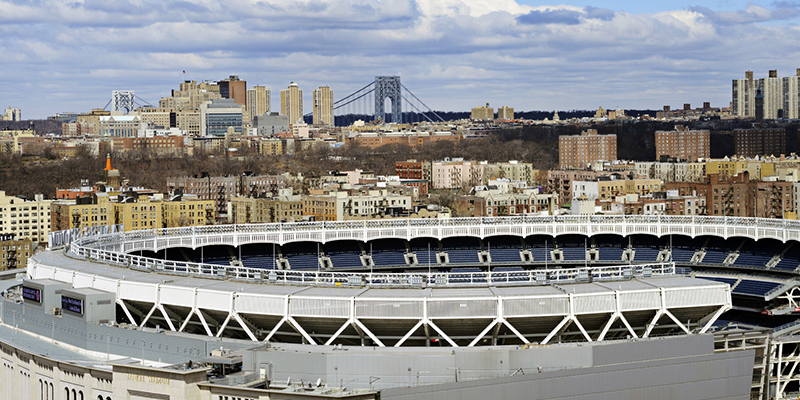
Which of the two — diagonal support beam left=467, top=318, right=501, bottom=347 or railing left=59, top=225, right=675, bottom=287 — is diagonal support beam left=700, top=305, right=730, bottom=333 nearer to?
railing left=59, top=225, right=675, bottom=287

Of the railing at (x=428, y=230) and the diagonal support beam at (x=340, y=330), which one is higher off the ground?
the railing at (x=428, y=230)

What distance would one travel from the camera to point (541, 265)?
245ft

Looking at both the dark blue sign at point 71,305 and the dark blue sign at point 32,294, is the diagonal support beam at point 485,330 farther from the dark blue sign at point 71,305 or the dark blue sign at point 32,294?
the dark blue sign at point 32,294

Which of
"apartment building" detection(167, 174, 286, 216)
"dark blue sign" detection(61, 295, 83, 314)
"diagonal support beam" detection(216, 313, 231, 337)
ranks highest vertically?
"apartment building" detection(167, 174, 286, 216)

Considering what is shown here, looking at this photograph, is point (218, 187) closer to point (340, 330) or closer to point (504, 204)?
point (504, 204)

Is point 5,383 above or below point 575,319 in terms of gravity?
below

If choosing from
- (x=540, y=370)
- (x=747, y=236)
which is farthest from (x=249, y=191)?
(x=540, y=370)

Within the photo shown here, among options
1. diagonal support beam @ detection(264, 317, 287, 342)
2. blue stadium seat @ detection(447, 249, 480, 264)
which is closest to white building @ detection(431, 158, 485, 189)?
blue stadium seat @ detection(447, 249, 480, 264)

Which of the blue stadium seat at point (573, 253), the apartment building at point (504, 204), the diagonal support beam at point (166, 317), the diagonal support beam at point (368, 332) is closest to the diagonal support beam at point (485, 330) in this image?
the diagonal support beam at point (368, 332)

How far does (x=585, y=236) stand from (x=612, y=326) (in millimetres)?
35405

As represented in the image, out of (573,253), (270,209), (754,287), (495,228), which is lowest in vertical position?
(754,287)

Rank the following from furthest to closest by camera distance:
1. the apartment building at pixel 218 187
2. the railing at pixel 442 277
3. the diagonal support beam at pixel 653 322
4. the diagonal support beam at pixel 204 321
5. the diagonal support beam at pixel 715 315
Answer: the apartment building at pixel 218 187 → the railing at pixel 442 277 → the diagonal support beam at pixel 715 315 → the diagonal support beam at pixel 204 321 → the diagonal support beam at pixel 653 322

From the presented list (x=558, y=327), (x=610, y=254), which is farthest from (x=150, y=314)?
(x=610, y=254)

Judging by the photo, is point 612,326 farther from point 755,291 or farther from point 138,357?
point 755,291
